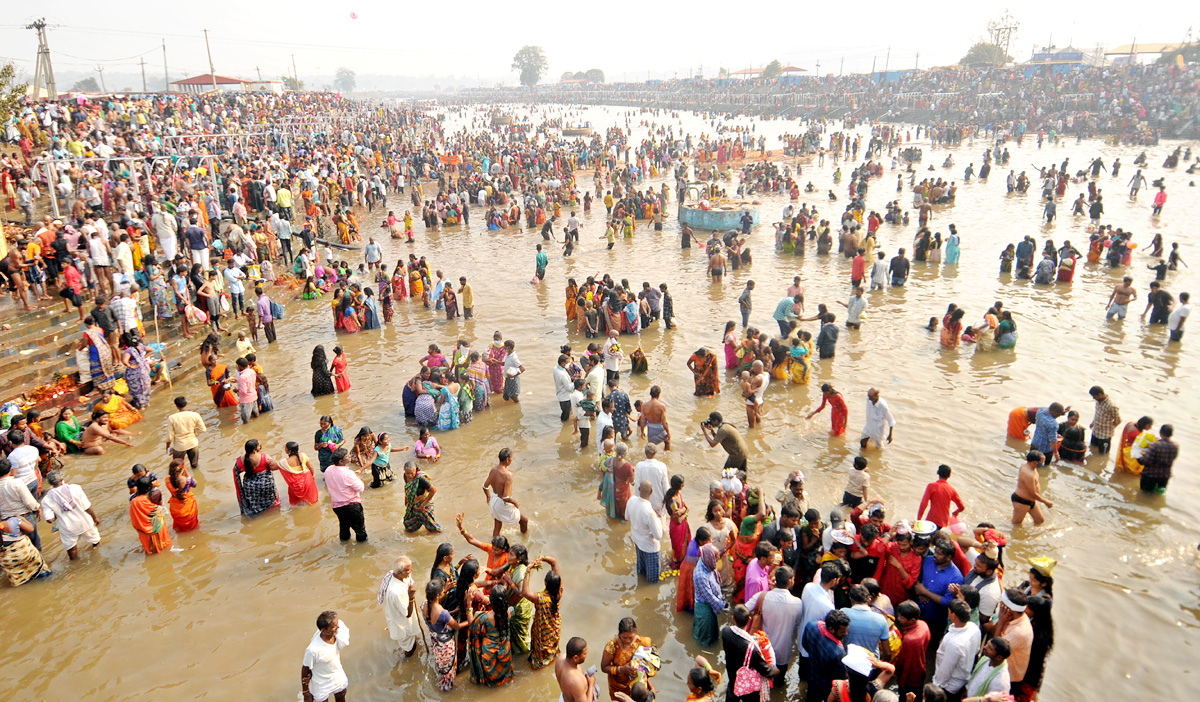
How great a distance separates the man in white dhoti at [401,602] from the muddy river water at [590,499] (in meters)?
0.38

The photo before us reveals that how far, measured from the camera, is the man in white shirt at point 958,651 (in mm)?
4629

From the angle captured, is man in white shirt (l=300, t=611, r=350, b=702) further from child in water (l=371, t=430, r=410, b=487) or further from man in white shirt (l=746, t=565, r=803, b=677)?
child in water (l=371, t=430, r=410, b=487)

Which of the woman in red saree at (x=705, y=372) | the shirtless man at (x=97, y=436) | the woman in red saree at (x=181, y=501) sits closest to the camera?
the woman in red saree at (x=181, y=501)

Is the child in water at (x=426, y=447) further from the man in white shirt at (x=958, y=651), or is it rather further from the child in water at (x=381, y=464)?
the man in white shirt at (x=958, y=651)

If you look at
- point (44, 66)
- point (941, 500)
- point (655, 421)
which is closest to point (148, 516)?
point (655, 421)

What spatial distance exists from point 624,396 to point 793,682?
448 centimetres

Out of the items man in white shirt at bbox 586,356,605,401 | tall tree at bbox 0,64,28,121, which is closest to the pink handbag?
man in white shirt at bbox 586,356,605,401

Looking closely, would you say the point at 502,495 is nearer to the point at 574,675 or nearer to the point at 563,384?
the point at 563,384

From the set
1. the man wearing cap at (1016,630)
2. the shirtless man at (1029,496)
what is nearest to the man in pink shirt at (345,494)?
the man wearing cap at (1016,630)

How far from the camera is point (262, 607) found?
21.4 ft

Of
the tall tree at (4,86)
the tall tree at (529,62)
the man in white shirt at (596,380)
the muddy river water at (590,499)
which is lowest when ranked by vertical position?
the muddy river water at (590,499)

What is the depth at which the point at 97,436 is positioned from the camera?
966 centimetres

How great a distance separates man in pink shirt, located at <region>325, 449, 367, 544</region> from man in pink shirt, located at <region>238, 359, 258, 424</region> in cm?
402

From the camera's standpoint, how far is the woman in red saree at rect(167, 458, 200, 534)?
24.3ft
